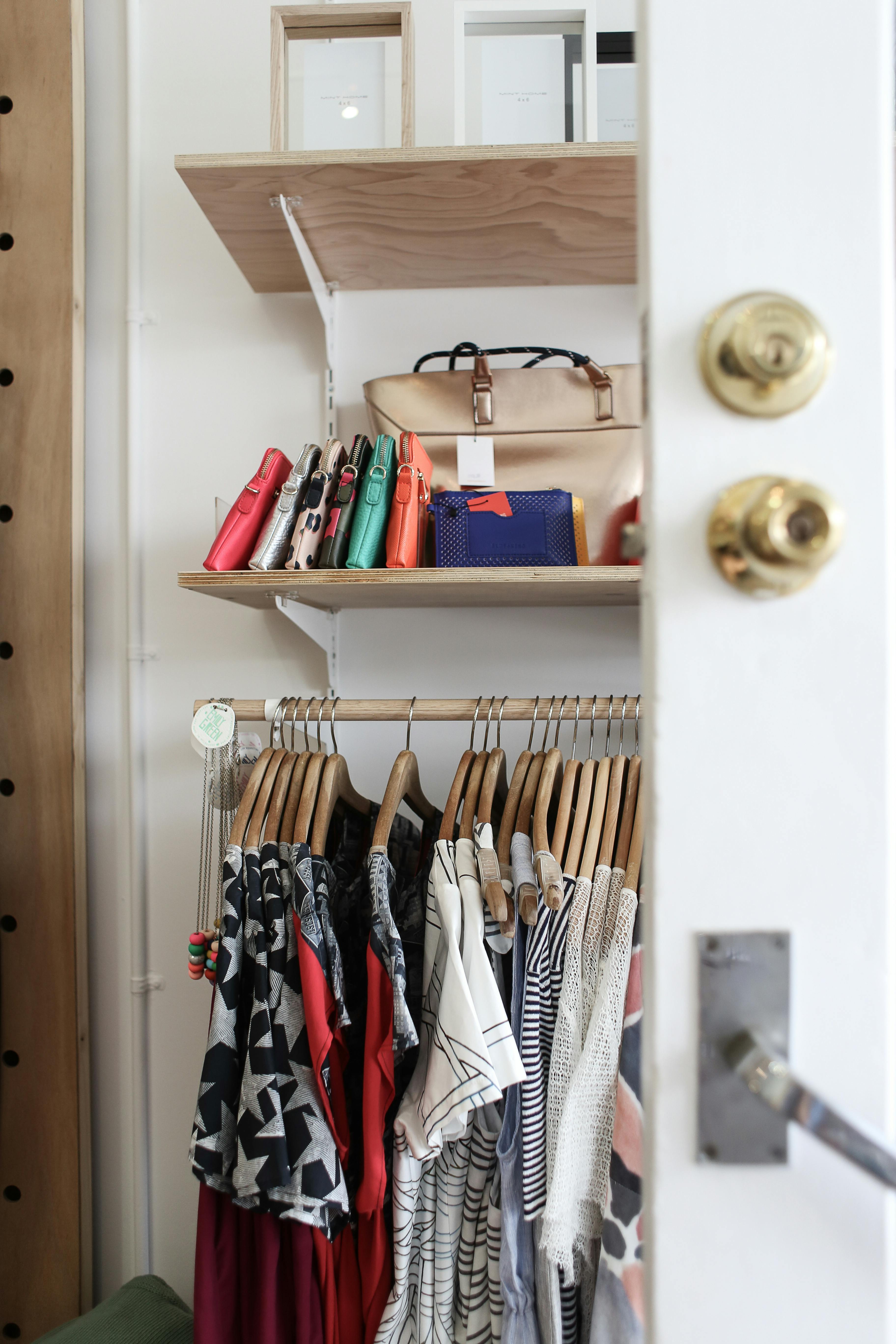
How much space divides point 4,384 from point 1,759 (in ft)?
2.09

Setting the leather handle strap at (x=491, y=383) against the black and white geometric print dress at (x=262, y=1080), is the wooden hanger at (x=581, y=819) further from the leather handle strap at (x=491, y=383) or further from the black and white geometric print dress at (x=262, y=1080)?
the leather handle strap at (x=491, y=383)

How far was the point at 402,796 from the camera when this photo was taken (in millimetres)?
1008

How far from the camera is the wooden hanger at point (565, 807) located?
939mm

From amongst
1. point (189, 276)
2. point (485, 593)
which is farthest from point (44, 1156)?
point (189, 276)

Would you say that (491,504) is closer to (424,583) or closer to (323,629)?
(424,583)

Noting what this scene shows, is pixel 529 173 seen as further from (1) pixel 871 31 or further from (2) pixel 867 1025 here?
(2) pixel 867 1025

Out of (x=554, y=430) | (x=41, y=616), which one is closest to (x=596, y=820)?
(x=554, y=430)

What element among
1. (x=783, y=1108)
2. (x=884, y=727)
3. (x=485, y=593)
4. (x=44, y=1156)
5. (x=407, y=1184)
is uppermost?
(x=485, y=593)

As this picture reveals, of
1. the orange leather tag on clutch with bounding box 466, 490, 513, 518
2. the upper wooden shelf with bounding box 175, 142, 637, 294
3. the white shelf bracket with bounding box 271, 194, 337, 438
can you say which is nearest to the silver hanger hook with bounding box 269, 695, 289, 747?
the orange leather tag on clutch with bounding box 466, 490, 513, 518

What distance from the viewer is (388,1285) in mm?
915

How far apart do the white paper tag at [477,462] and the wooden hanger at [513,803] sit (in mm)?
340

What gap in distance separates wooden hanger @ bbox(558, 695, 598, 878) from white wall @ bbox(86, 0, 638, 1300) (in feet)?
1.13

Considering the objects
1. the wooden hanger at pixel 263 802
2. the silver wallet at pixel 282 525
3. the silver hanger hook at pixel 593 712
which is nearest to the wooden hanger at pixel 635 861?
the silver hanger hook at pixel 593 712

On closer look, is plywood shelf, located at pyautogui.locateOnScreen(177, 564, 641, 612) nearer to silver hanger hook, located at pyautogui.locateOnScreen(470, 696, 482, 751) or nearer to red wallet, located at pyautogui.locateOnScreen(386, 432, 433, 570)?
red wallet, located at pyautogui.locateOnScreen(386, 432, 433, 570)
